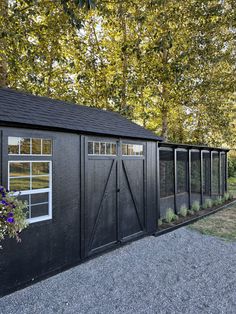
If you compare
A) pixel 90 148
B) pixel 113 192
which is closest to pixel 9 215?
pixel 90 148

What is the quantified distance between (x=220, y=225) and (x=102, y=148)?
4.26 metres

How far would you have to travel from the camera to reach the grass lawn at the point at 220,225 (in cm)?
543

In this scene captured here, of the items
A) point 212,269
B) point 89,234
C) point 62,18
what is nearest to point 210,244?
point 212,269

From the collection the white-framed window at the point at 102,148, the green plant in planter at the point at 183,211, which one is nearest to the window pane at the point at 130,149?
the white-framed window at the point at 102,148

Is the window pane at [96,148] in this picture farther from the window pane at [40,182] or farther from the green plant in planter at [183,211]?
the green plant in planter at [183,211]

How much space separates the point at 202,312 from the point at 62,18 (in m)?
8.01

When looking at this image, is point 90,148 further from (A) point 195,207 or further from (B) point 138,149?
(A) point 195,207

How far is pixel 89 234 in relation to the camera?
4078 mm

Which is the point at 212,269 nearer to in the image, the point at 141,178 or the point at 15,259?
the point at 141,178

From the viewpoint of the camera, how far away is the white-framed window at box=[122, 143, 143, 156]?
490 cm

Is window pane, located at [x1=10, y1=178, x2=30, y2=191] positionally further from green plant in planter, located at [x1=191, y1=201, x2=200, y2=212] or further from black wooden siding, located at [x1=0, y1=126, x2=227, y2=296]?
green plant in planter, located at [x1=191, y1=201, x2=200, y2=212]

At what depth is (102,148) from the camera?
173 inches

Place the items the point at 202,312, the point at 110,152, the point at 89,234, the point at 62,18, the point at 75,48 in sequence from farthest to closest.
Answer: the point at 75,48
the point at 62,18
the point at 110,152
the point at 89,234
the point at 202,312

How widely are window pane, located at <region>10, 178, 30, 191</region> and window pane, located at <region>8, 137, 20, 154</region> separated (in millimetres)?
477
